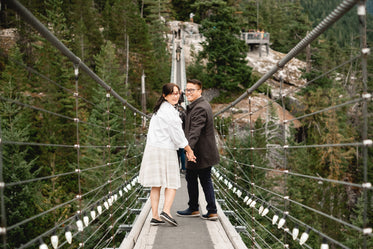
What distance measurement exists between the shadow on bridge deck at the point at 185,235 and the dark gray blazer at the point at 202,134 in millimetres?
533

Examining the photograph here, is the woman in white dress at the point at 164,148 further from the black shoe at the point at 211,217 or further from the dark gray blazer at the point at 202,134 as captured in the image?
the black shoe at the point at 211,217

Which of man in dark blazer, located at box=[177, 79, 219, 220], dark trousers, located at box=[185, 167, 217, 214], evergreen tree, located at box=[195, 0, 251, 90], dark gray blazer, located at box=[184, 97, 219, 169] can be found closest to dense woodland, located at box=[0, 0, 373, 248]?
evergreen tree, located at box=[195, 0, 251, 90]

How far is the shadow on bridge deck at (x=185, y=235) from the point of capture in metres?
2.59

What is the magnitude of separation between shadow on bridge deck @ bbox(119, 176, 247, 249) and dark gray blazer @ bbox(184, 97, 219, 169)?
0.53 meters

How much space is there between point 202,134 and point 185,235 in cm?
87

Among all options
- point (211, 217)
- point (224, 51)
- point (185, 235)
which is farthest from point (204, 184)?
point (224, 51)

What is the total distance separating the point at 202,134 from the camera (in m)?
3.12

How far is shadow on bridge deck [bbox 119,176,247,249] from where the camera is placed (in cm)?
259

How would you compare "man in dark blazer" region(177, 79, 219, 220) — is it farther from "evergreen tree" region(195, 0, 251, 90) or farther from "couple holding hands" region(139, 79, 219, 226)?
"evergreen tree" region(195, 0, 251, 90)

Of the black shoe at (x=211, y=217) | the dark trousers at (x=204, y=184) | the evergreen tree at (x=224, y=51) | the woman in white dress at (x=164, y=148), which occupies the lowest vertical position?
the black shoe at (x=211, y=217)

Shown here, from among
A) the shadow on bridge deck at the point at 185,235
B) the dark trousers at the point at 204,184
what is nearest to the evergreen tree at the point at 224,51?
the dark trousers at the point at 204,184

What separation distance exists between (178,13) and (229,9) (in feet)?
63.6

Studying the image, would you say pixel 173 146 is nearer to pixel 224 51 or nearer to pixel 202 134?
pixel 202 134

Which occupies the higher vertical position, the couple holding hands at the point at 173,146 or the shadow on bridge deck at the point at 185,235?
the couple holding hands at the point at 173,146
